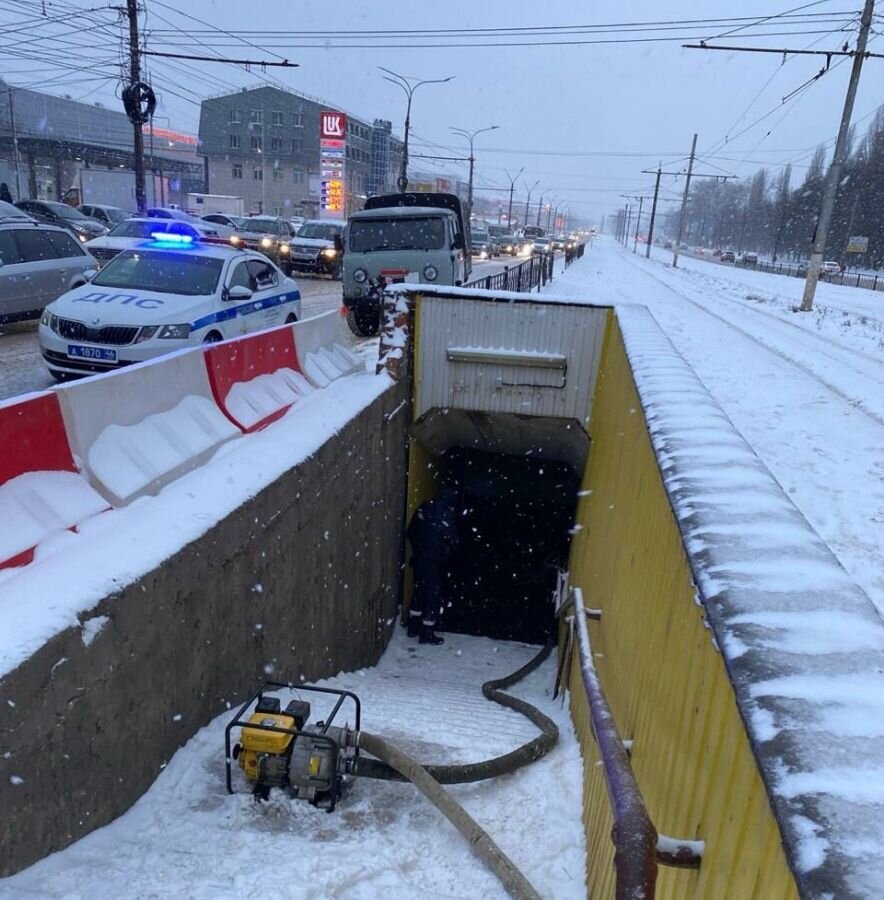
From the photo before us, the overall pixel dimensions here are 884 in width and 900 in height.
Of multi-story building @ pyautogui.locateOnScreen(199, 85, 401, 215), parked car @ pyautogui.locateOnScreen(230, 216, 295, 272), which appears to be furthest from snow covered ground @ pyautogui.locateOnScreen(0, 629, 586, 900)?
multi-story building @ pyautogui.locateOnScreen(199, 85, 401, 215)

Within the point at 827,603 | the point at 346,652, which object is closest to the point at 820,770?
the point at 827,603

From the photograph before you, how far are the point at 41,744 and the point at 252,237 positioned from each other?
27.7 metres

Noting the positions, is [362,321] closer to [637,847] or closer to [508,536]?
[508,536]

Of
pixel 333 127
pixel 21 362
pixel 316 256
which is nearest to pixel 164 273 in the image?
pixel 21 362

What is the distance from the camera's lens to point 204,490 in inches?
185

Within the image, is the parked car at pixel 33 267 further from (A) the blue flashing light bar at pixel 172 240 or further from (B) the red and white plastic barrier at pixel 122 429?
(B) the red and white plastic barrier at pixel 122 429

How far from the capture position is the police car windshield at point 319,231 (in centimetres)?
2764

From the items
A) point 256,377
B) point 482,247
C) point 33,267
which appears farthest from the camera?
point 482,247

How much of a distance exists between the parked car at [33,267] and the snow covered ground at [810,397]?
950cm

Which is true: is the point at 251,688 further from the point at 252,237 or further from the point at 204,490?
the point at 252,237

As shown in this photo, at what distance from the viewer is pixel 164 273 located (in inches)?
422

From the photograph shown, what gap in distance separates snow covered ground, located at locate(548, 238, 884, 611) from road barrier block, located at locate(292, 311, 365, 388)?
3.78 meters

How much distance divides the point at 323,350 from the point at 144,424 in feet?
17.0

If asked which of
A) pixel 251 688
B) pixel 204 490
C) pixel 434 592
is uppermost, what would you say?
pixel 204 490
